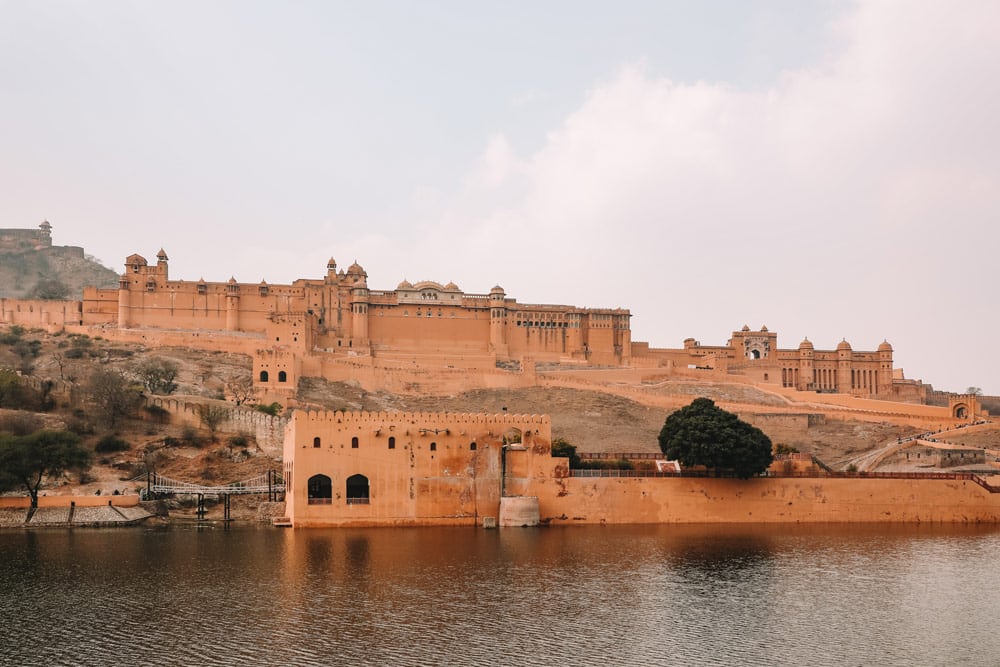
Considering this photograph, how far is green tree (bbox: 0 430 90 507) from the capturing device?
36750 millimetres

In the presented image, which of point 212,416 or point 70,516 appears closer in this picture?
Answer: point 70,516

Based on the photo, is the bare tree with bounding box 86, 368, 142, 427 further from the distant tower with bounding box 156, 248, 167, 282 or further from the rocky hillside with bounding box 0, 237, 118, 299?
the rocky hillside with bounding box 0, 237, 118, 299

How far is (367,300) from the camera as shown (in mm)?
74562

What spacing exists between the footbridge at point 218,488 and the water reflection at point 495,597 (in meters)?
4.69

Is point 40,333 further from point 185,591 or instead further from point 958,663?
point 958,663

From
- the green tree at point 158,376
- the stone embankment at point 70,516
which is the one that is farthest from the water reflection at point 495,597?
the green tree at point 158,376

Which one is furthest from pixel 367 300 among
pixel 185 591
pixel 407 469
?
pixel 185 591

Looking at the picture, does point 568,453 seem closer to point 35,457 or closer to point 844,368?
point 35,457

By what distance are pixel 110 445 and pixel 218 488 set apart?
7211mm

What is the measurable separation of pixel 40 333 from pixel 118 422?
81.2 ft

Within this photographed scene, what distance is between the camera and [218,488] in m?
39.0

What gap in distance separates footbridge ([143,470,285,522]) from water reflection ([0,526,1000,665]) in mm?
4689

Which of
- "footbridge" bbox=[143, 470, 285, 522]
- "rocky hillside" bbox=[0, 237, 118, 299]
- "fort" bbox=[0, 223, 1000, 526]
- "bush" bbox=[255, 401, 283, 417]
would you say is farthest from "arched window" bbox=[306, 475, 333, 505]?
"rocky hillside" bbox=[0, 237, 118, 299]

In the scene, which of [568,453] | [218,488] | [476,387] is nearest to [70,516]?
[218,488]
